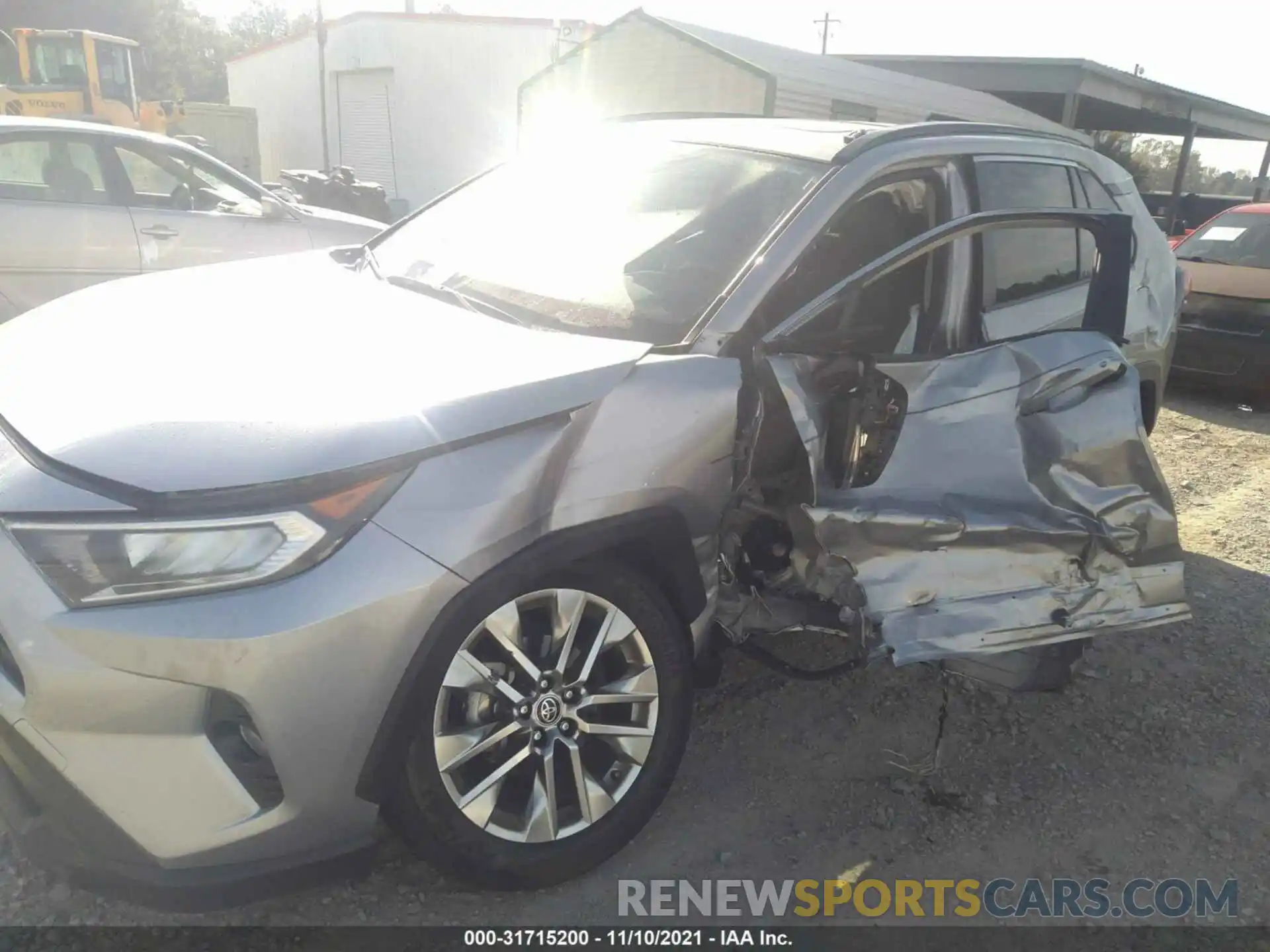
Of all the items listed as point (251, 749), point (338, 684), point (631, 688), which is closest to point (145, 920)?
point (251, 749)

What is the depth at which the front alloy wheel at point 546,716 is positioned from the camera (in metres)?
2.06

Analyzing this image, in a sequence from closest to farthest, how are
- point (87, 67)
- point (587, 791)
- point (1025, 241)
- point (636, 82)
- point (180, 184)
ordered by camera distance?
point (587, 791) → point (1025, 241) → point (180, 184) → point (636, 82) → point (87, 67)

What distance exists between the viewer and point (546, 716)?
85.4 inches

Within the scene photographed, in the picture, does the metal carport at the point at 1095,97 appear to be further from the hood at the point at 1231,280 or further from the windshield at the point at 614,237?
the windshield at the point at 614,237

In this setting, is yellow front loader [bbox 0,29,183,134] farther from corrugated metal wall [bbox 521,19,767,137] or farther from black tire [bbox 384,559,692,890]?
black tire [bbox 384,559,692,890]

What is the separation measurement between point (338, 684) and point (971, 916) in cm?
170

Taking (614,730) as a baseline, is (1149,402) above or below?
above

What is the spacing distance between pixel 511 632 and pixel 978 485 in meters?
1.45

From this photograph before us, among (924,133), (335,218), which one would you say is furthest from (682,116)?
(335,218)

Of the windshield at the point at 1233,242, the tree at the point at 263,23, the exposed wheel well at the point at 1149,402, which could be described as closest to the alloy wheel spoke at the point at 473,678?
the exposed wheel well at the point at 1149,402

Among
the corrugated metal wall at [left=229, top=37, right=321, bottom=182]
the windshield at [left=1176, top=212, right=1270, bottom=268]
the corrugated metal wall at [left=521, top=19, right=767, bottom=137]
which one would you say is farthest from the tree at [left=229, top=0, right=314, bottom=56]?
the windshield at [left=1176, top=212, right=1270, bottom=268]

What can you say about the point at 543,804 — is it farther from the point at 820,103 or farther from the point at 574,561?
the point at 820,103

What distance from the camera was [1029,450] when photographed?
2.76 metres

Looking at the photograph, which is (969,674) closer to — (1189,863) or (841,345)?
(1189,863)
